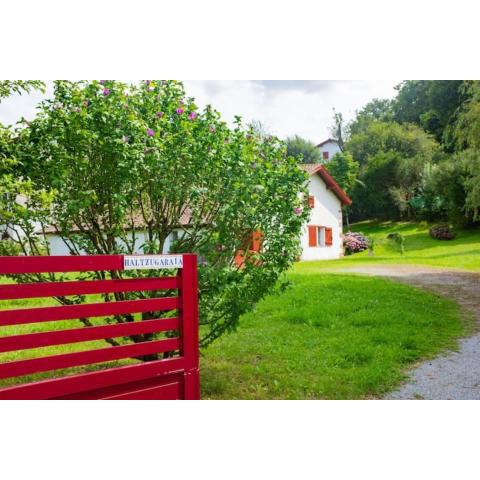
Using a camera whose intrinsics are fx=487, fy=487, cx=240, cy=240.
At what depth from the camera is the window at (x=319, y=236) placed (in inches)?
528

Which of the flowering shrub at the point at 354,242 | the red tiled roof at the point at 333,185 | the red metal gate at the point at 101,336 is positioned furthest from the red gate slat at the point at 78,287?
the flowering shrub at the point at 354,242

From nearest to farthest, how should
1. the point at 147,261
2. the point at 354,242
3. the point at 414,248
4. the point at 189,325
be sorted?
the point at 147,261
the point at 189,325
the point at 414,248
the point at 354,242

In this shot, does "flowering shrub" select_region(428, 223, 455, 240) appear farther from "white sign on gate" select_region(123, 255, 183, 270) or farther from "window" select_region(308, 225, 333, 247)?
"white sign on gate" select_region(123, 255, 183, 270)

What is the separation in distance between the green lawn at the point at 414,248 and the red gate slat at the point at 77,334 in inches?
356

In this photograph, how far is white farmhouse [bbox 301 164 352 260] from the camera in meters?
13.4

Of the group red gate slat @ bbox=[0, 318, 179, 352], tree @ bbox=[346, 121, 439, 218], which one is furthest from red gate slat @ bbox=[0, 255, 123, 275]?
tree @ bbox=[346, 121, 439, 218]

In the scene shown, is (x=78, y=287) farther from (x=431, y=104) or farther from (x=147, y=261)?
(x=431, y=104)

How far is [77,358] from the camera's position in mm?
2459

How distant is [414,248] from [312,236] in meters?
3.07

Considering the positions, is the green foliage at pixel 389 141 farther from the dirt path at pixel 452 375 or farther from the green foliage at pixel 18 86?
the green foliage at pixel 18 86

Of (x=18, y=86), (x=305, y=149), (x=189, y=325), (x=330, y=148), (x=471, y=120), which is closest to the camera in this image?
(x=189, y=325)

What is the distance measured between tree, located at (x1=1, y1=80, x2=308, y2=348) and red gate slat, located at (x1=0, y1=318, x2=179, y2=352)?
0.79 metres

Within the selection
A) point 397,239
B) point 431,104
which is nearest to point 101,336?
point 431,104
